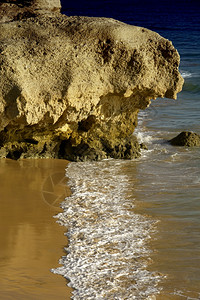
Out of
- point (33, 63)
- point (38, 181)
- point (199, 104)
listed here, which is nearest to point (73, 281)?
point (38, 181)

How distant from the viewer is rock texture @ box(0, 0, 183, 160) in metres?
7.97

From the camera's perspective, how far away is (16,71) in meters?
7.86

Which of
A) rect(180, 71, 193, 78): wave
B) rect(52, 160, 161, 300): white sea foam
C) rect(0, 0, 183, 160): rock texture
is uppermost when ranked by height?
rect(180, 71, 193, 78): wave

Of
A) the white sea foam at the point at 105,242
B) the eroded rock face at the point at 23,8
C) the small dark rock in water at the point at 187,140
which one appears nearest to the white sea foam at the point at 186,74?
the small dark rock in water at the point at 187,140

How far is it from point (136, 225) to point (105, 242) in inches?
26.7

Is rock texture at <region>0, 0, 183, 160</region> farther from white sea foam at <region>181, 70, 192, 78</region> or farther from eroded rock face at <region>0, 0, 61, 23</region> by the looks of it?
white sea foam at <region>181, 70, 192, 78</region>

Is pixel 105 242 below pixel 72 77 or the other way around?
below

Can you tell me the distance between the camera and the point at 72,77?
8.23 meters

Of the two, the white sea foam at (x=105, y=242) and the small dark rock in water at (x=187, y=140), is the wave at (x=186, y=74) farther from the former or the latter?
the white sea foam at (x=105, y=242)

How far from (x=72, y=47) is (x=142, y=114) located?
6.45 meters

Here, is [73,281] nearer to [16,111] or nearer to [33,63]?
[16,111]

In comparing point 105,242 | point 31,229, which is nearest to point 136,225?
point 105,242

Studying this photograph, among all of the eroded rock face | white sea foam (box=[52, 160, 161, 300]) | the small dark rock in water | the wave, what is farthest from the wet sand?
the wave

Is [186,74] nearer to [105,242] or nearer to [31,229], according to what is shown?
[31,229]
